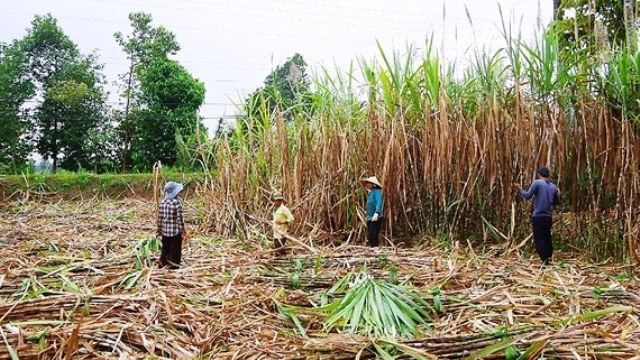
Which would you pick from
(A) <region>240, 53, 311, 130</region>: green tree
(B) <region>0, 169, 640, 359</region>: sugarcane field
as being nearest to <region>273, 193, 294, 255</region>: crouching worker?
(B) <region>0, 169, 640, 359</region>: sugarcane field

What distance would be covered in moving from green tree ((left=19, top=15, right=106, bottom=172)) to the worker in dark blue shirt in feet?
55.9

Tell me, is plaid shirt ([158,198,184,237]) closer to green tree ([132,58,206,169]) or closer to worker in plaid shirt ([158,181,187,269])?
worker in plaid shirt ([158,181,187,269])

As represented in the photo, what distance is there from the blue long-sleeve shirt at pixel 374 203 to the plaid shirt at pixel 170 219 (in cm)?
195

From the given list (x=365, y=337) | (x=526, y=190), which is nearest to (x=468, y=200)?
(x=526, y=190)

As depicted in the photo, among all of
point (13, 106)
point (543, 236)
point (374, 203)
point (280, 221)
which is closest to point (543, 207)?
point (543, 236)

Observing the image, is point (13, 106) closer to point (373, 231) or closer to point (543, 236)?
point (373, 231)

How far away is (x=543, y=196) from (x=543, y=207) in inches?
4.3

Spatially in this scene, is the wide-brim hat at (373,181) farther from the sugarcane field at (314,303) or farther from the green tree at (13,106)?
the green tree at (13,106)

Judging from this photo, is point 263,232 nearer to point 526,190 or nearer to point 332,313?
point 526,190

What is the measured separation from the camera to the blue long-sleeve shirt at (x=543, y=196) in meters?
5.20

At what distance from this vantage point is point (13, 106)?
19438 millimetres

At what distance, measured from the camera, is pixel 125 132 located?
1959 cm

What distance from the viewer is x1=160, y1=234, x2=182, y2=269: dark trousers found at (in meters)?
4.95

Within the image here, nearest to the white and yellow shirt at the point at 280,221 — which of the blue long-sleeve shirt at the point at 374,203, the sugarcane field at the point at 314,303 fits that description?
the sugarcane field at the point at 314,303
